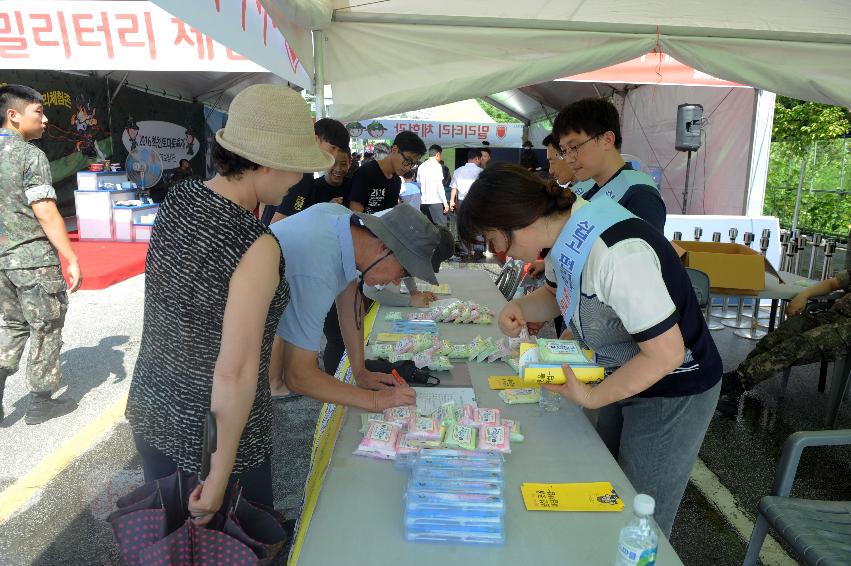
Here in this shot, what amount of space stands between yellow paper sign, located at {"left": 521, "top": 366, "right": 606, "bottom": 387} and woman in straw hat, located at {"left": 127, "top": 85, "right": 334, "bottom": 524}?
66 centimetres

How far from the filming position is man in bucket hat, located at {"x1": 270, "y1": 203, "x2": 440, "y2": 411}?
5.02 feet

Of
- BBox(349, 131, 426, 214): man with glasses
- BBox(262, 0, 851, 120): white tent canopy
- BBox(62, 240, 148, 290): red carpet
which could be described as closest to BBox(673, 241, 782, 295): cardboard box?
BBox(262, 0, 851, 120): white tent canopy

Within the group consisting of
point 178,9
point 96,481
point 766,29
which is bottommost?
point 96,481

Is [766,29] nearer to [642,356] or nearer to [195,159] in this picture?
[642,356]

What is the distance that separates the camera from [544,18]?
3.07 meters

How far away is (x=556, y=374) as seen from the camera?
150cm

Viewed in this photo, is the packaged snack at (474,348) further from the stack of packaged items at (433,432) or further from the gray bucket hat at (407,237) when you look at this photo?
the gray bucket hat at (407,237)

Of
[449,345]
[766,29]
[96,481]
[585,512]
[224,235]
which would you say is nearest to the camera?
[224,235]

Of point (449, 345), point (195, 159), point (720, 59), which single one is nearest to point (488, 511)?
point (449, 345)

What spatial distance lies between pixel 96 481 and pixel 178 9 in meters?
2.14

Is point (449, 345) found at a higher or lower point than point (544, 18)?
lower

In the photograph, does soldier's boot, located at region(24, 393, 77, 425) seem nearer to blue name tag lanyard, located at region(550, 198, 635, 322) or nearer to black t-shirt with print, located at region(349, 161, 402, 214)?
black t-shirt with print, located at region(349, 161, 402, 214)

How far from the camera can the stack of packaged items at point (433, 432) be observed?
4.96ft

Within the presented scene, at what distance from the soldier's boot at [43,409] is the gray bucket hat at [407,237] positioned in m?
2.62
